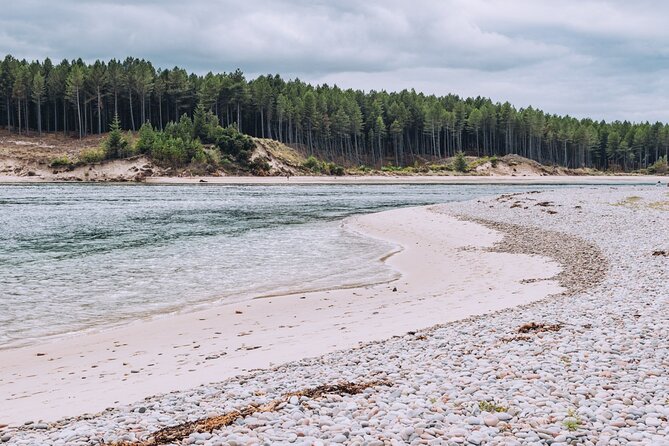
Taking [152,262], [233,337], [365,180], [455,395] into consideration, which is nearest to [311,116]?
[365,180]

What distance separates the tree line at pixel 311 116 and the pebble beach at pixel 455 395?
12790 cm

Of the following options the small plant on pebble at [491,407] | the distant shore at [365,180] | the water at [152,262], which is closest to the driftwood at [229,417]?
the small plant on pebble at [491,407]

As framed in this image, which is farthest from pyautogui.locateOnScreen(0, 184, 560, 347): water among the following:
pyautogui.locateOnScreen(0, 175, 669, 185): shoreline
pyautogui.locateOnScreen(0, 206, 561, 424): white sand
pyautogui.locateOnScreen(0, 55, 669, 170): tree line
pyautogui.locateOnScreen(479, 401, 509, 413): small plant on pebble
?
pyautogui.locateOnScreen(0, 55, 669, 170): tree line

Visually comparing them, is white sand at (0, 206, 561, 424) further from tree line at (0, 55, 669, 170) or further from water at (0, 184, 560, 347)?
tree line at (0, 55, 669, 170)

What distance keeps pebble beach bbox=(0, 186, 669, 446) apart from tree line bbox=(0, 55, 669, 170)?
128m

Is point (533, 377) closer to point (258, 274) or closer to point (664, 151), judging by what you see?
point (258, 274)

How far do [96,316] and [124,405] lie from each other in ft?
26.2

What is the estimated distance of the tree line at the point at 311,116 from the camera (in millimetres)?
132250

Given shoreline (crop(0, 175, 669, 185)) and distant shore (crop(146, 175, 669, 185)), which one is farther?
distant shore (crop(146, 175, 669, 185))

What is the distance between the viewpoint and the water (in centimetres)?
1761

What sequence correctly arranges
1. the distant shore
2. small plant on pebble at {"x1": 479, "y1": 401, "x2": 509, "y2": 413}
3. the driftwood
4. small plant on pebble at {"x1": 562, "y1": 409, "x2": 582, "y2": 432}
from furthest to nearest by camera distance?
the distant shore < small plant on pebble at {"x1": 479, "y1": 401, "x2": 509, "y2": 413} < the driftwood < small plant on pebble at {"x1": 562, "y1": 409, "x2": 582, "y2": 432}

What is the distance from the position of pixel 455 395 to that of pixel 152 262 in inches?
791

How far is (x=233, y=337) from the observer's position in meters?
14.3

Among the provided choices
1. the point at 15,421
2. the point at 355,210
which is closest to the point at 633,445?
the point at 15,421
